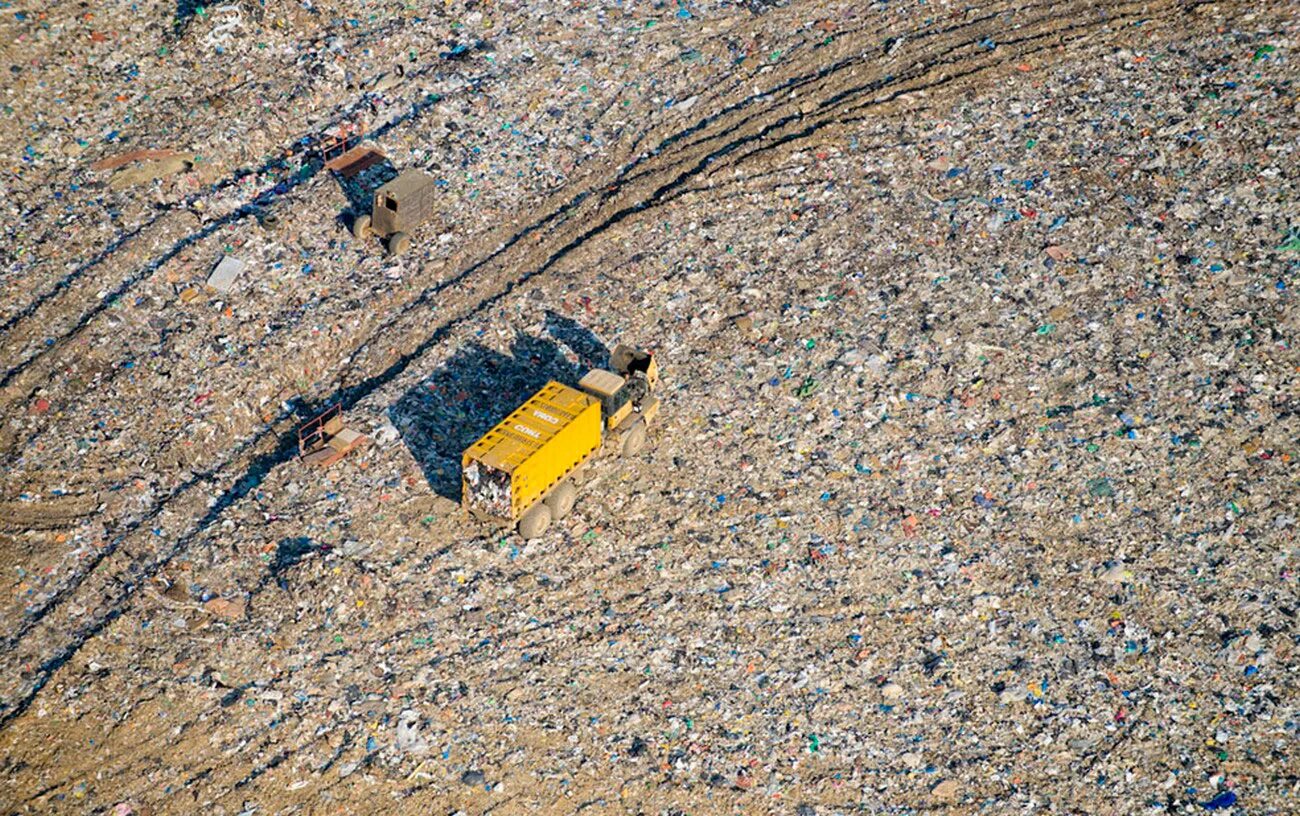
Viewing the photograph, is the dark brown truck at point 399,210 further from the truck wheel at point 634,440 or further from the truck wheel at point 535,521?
the truck wheel at point 535,521

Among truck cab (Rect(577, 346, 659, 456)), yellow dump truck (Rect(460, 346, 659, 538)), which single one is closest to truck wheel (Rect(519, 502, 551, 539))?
yellow dump truck (Rect(460, 346, 659, 538))

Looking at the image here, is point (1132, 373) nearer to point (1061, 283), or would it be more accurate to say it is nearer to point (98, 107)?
point (1061, 283)

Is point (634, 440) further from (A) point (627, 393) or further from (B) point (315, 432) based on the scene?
(B) point (315, 432)

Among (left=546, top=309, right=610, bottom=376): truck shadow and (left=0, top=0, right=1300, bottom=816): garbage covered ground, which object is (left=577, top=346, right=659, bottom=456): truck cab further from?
(left=546, top=309, right=610, bottom=376): truck shadow

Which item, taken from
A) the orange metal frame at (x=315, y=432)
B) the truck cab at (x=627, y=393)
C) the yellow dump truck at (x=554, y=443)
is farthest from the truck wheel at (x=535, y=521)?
the orange metal frame at (x=315, y=432)

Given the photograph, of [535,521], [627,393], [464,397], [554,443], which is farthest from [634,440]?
[464,397]

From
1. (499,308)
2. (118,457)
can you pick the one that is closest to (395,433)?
(499,308)

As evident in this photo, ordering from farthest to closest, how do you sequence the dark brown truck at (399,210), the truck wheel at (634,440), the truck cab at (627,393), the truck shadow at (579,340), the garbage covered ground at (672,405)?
the dark brown truck at (399,210) < the truck shadow at (579,340) < the truck wheel at (634,440) < the truck cab at (627,393) < the garbage covered ground at (672,405)
